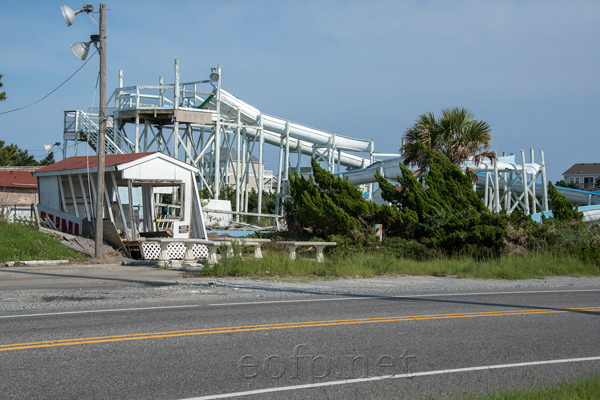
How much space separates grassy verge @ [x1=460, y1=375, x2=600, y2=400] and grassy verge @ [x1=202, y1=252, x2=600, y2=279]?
11500 millimetres

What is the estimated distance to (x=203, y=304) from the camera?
11.1 meters

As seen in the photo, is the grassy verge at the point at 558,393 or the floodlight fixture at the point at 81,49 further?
the floodlight fixture at the point at 81,49

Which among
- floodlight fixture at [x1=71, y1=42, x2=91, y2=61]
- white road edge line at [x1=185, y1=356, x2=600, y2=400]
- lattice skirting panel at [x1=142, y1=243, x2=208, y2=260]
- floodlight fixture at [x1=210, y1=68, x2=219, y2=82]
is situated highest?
floodlight fixture at [x1=210, y1=68, x2=219, y2=82]

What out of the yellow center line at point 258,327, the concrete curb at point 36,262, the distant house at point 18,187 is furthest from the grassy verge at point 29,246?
the distant house at point 18,187

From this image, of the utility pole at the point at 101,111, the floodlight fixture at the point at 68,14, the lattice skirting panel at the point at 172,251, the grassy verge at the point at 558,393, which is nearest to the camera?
the grassy verge at the point at 558,393

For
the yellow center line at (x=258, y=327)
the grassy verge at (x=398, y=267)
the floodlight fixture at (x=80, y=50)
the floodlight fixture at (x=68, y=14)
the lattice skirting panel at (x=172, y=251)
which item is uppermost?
the floodlight fixture at (x=68, y=14)

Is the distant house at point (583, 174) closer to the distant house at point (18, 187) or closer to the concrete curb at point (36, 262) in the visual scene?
the distant house at point (18, 187)

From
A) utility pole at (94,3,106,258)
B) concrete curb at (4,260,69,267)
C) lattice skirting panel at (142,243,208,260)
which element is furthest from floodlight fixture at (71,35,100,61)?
lattice skirting panel at (142,243,208,260)

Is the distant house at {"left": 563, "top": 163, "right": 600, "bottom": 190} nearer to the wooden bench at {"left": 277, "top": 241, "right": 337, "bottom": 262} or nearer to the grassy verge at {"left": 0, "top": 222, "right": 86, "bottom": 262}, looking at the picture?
the wooden bench at {"left": 277, "top": 241, "right": 337, "bottom": 262}

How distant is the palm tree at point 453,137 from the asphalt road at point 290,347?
46.0ft

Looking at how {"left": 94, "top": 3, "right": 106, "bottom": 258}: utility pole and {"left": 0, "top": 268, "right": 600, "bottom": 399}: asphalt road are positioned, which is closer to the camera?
{"left": 0, "top": 268, "right": 600, "bottom": 399}: asphalt road

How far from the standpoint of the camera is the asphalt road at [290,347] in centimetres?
582

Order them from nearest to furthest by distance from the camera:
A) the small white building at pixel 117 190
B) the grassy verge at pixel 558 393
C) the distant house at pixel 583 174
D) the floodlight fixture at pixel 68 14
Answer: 1. the grassy verge at pixel 558 393
2. the floodlight fixture at pixel 68 14
3. the small white building at pixel 117 190
4. the distant house at pixel 583 174

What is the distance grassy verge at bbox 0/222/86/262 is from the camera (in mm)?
19422
